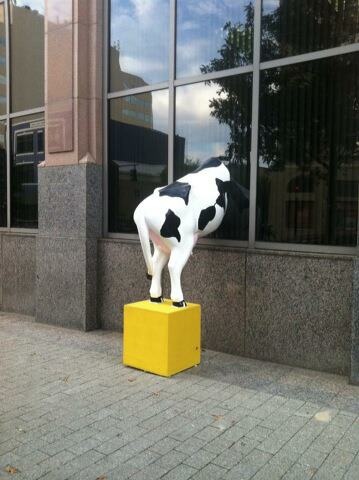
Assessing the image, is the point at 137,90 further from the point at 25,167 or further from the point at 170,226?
the point at 170,226

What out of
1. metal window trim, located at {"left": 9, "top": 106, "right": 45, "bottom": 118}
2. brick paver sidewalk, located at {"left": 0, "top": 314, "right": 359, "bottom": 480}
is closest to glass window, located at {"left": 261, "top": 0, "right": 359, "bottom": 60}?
brick paver sidewalk, located at {"left": 0, "top": 314, "right": 359, "bottom": 480}

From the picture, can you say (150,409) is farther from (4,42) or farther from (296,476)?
(4,42)

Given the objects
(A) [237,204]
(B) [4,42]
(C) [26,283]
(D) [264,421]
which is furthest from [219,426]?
(B) [4,42]

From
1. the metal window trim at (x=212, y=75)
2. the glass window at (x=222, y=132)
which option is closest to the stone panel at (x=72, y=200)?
the glass window at (x=222, y=132)

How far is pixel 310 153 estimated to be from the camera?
5281mm

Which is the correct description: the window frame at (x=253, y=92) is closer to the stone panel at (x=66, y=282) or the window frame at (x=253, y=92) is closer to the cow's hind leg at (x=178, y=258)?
the stone panel at (x=66, y=282)

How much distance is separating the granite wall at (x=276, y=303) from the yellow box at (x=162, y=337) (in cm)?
71

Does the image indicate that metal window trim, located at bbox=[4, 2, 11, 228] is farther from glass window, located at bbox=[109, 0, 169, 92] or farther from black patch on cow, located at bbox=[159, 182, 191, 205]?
black patch on cow, located at bbox=[159, 182, 191, 205]

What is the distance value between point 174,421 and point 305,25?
4.26 metres

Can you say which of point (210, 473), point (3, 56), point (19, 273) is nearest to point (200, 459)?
point (210, 473)

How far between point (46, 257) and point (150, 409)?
12.3 ft

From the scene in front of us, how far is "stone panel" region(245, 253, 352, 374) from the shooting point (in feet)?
16.0

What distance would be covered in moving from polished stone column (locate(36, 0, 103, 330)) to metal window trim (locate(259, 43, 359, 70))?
256 cm

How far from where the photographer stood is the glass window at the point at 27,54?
768 cm
